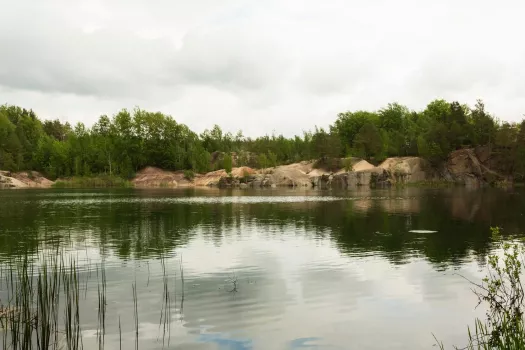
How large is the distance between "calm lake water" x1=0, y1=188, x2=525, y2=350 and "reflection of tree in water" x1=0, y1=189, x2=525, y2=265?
0.14m

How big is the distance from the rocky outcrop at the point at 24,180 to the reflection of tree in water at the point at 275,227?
94.2 m

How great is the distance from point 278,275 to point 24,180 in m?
151

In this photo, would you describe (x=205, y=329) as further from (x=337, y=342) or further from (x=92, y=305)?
(x=92, y=305)

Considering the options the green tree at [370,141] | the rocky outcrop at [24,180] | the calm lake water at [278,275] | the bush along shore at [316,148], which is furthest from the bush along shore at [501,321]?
the rocky outcrop at [24,180]

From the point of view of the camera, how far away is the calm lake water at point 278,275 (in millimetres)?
14336

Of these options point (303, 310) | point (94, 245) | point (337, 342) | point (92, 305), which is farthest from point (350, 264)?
point (94, 245)

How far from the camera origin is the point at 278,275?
22.4 m

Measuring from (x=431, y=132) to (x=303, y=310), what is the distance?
115m

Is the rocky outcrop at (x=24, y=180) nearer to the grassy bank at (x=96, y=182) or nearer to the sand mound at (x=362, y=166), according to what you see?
the grassy bank at (x=96, y=182)

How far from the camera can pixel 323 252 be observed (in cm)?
2850

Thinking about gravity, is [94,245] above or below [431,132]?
below

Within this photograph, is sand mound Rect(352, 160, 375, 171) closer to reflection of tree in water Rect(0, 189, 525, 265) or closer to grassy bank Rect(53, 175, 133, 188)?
reflection of tree in water Rect(0, 189, 525, 265)

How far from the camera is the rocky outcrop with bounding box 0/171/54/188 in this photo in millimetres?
136650

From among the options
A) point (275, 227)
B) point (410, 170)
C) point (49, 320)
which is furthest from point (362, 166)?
point (49, 320)
